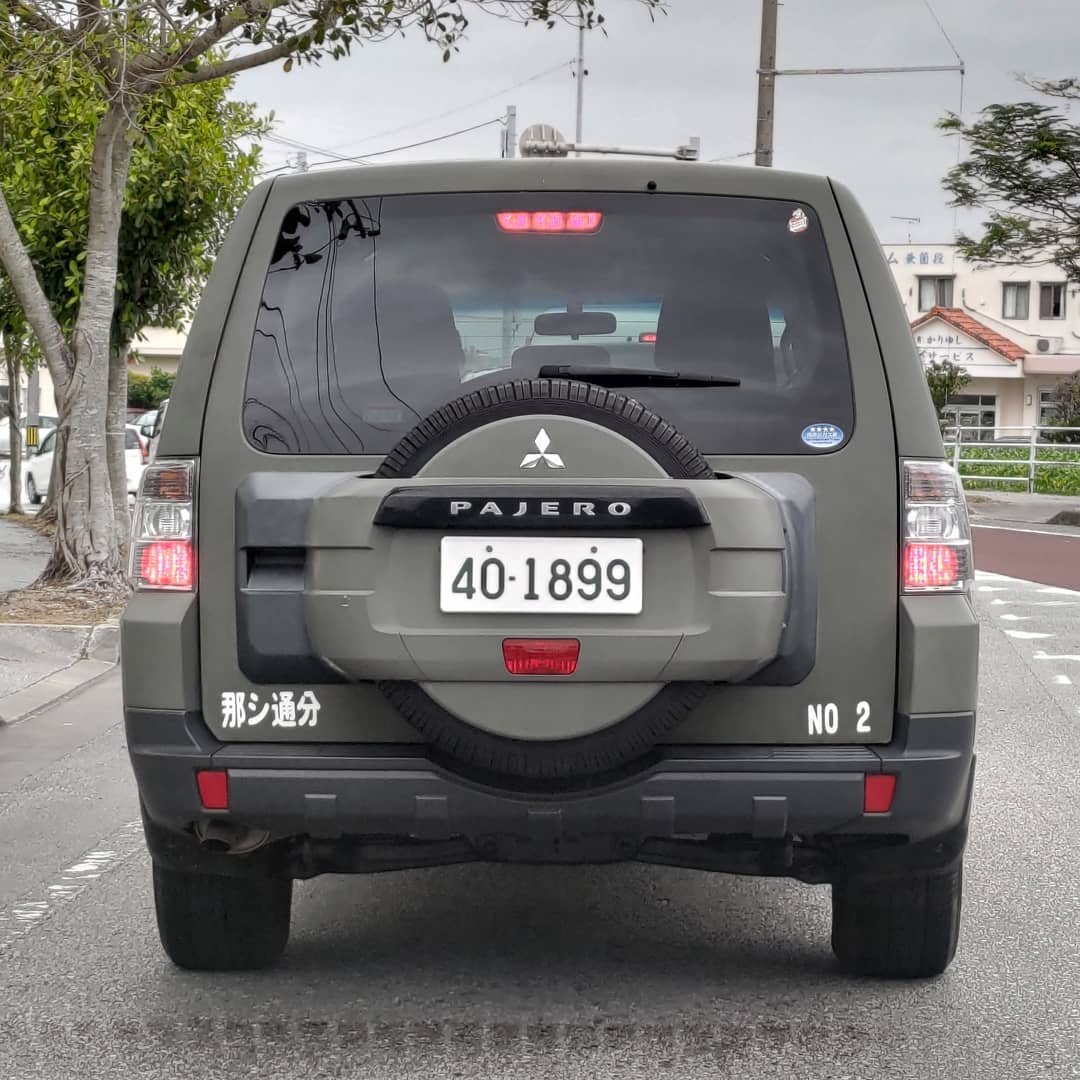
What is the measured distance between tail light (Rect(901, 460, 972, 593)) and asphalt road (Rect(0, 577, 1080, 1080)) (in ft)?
3.26

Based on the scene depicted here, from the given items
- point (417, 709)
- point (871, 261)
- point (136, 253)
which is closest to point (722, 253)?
point (871, 261)

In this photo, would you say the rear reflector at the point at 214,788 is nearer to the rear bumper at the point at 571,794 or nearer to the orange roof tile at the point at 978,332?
the rear bumper at the point at 571,794

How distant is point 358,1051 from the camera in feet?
12.5

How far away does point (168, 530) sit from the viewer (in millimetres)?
3871

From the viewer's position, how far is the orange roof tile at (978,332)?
6606 cm

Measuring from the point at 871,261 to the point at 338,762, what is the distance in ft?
5.13

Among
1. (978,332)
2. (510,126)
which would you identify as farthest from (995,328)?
(510,126)

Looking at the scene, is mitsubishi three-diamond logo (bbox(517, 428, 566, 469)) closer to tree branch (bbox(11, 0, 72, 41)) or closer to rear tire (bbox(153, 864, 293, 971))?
rear tire (bbox(153, 864, 293, 971))

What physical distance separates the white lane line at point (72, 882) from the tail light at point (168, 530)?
1.36 meters

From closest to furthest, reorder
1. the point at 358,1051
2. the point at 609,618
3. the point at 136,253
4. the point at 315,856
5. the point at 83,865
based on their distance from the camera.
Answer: the point at 609,618 → the point at 358,1051 → the point at 315,856 → the point at 83,865 → the point at 136,253

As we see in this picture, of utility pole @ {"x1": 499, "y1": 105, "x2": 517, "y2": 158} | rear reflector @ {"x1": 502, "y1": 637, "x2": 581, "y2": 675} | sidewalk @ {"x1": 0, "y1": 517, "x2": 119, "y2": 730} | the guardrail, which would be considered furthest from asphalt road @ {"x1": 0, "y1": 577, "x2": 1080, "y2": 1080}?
utility pole @ {"x1": 499, "y1": 105, "x2": 517, "y2": 158}

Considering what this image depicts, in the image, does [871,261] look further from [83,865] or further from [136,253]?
[136,253]

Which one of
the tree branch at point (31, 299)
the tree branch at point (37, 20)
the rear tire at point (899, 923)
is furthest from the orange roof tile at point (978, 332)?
the rear tire at point (899, 923)

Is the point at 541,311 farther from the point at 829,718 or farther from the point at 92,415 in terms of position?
the point at 92,415
